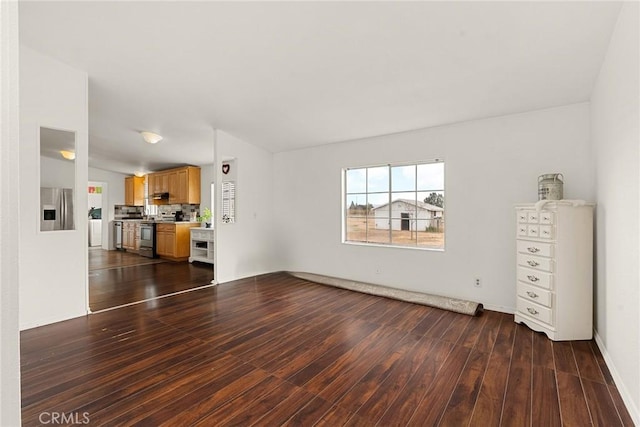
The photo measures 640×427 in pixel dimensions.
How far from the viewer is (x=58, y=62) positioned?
3.17 meters

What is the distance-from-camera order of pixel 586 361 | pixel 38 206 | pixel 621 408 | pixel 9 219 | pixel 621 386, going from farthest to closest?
pixel 38 206, pixel 586 361, pixel 621 386, pixel 621 408, pixel 9 219

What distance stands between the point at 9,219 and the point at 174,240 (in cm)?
718

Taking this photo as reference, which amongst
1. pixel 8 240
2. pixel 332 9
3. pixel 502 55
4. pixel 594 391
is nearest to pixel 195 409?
pixel 8 240

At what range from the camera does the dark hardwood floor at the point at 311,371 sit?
1.79 meters

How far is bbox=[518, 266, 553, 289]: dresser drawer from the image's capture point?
2.82m

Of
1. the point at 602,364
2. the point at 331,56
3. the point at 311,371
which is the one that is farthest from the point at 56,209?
the point at 602,364

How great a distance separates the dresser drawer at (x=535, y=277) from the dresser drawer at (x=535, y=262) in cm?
5

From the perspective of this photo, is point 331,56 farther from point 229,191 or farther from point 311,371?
point 229,191

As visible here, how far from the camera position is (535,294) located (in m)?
2.96

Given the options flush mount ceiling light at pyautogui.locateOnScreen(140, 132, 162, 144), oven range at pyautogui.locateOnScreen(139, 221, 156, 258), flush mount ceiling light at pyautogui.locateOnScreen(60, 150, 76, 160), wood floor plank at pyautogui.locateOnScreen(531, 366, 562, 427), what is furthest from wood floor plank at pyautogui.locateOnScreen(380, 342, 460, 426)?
oven range at pyautogui.locateOnScreen(139, 221, 156, 258)

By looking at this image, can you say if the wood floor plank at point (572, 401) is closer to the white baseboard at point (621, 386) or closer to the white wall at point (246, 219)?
the white baseboard at point (621, 386)

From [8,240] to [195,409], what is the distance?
1.65 m

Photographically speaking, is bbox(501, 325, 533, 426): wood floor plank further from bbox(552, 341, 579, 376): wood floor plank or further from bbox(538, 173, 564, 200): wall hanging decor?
bbox(538, 173, 564, 200): wall hanging decor

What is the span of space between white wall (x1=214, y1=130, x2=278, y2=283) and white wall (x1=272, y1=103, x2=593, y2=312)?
129 cm
